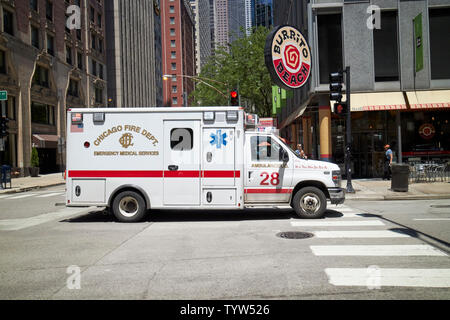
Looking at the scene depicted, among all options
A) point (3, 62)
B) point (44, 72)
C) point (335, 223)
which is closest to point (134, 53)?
point (44, 72)

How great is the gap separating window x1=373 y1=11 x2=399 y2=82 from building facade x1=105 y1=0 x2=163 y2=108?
126ft

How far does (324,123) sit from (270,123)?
4.86 meters

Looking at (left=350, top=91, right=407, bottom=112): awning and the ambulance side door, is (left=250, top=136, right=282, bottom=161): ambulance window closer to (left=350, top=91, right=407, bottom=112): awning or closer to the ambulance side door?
the ambulance side door

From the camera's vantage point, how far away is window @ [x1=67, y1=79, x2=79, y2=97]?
41.7 meters

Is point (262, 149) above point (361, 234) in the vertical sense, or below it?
above

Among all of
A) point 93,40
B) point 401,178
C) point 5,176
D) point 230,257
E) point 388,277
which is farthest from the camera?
point 93,40

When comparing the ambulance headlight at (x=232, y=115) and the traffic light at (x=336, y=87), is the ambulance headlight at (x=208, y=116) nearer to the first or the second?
the ambulance headlight at (x=232, y=115)

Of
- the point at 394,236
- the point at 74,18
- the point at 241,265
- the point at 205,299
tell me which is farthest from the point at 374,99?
the point at 74,18

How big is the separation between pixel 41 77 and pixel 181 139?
1244 inches

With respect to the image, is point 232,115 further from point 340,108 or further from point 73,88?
point 73,88

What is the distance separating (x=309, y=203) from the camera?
32.1 ft

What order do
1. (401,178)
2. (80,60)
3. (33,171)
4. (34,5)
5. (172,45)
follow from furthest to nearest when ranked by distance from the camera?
1. (172,45)
2. (80,60)
3. (34,5)
4. (33,171)
5. (401,178)

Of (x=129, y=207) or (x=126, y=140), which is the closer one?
(x=126, y=140)

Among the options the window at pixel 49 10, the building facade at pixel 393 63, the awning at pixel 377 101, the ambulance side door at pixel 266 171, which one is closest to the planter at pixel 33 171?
the window at pixel 49 10
